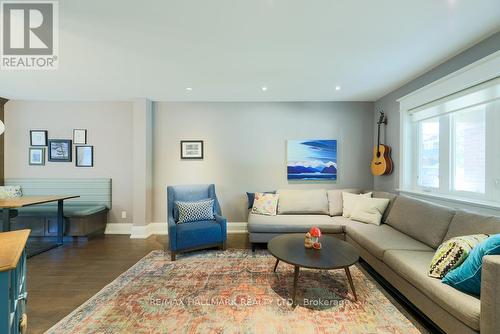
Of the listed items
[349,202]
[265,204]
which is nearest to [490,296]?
[349,202]

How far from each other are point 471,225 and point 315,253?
1365 mm

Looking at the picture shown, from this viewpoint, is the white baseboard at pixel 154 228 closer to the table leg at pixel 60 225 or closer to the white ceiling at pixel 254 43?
the table leg at pixel 60 225

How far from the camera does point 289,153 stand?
4.04 m

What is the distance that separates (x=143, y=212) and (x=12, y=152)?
272 centimetres

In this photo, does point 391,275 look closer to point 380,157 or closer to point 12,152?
point 380,157

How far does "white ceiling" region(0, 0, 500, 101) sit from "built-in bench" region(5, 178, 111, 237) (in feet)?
5.45

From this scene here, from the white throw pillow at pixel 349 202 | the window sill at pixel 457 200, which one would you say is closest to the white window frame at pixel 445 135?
the window sill at pixel 457 200

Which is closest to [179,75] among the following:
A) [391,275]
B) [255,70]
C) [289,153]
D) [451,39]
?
[255,70]

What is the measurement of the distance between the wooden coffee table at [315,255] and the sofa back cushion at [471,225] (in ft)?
2.99

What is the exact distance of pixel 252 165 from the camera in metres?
4.09

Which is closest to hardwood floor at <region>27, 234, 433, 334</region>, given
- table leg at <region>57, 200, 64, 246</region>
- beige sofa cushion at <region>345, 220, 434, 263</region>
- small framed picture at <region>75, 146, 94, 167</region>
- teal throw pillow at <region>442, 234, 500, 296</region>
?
table leg at <region>57, 200, 64, 246</region>

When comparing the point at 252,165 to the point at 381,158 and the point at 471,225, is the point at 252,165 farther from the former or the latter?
the point at 471,225

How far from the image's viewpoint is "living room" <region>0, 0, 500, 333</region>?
5.56ft

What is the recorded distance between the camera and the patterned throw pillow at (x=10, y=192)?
11.8 ft
